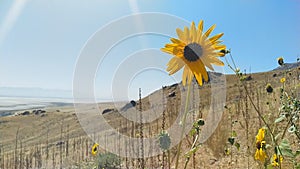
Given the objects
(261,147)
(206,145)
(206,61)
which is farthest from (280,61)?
(206,145)

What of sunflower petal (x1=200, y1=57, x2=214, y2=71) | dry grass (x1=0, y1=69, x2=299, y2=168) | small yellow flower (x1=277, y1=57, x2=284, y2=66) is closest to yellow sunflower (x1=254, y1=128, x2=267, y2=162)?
dry grass (x1=0, y1=69, x2=299, y2=168)

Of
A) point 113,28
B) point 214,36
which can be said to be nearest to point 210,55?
point 214,36

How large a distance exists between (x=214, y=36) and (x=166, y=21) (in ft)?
1.69

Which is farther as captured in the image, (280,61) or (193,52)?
(280,61)

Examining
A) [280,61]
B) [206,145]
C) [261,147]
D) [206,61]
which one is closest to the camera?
[206,61]

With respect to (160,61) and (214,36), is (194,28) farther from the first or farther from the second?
(160,61)

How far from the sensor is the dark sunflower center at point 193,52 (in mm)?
859

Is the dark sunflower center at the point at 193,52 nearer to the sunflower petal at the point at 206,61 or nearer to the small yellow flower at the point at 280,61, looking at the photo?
the sunflower petal at the point at 206,61

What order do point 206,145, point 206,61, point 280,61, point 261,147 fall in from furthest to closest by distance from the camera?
point 206,145 → point 280,61 → point 261,147 → point 206,61

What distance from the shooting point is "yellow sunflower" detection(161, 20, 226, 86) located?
32.8 inches

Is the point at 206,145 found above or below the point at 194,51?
below

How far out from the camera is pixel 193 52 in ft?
2.88

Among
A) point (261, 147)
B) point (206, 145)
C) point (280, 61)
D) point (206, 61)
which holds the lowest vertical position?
point (206, 145)

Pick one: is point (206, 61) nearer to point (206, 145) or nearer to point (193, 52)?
point (193, 52)
